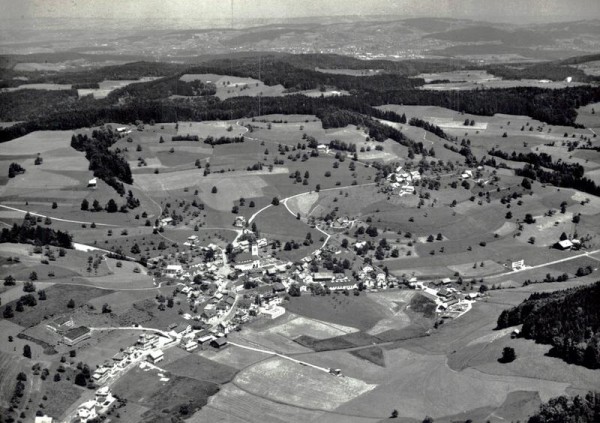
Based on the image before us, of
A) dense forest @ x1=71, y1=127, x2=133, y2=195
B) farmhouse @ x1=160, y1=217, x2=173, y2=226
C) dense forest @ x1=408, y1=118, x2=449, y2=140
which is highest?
dense forest @ x1=71, y1=127, x2=133, y2=195

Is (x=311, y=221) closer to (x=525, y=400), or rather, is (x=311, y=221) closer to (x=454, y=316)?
(x=454, y=316)

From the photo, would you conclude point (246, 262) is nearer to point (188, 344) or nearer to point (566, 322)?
point (188, 344)

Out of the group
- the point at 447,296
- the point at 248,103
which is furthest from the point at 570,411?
the point at 248,103

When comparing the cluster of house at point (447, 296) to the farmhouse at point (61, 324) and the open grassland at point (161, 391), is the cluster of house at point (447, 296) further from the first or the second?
the farmhouse at point (61, 324)

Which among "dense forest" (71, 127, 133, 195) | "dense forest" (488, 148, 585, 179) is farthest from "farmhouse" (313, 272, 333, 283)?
"dense forest" (488, 148, 585, 179)

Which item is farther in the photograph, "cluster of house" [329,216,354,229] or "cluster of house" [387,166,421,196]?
"cluster of house" [387,166,421,196]

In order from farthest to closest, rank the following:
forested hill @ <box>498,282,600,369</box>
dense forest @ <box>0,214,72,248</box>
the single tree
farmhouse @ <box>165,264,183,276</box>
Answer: dense forest @ <box>0,214,72,248</box>, farmhouse @ <box>165,264,183,276</box>, the single tree, forested hill @ <box>498,282,600,369</box>

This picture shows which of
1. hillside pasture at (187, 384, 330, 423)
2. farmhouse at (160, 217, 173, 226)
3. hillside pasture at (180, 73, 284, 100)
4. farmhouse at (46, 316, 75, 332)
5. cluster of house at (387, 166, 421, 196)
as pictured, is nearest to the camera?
hillside pasture at (187, 384, 330, 423)

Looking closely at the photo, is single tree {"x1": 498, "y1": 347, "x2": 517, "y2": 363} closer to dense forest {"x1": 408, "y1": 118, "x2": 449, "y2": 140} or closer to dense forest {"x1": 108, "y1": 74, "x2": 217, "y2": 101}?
dense forest {"x1": 408, "y1": 118, "x2": 449, "y2": 140}

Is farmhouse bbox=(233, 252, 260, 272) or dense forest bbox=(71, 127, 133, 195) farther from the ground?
dense forest bbox=(71, 127, 133, 195)
